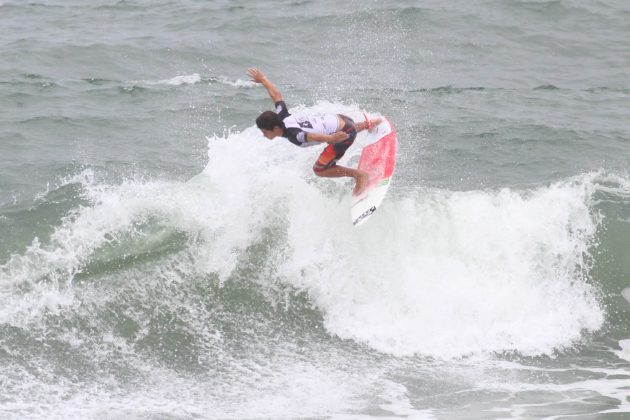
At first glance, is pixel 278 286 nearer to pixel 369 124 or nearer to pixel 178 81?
pixel 369 124

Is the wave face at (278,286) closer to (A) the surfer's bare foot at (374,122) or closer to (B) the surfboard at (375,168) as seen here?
(B) the surfboard at (375,168)

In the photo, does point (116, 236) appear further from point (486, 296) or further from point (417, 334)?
point (486, 296)

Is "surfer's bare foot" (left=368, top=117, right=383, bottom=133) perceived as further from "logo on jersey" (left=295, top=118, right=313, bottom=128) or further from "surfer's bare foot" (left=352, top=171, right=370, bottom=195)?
"logo on jersey" (left=295, top=118, right=313, bottom=128)

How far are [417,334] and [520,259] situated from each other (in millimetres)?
1841

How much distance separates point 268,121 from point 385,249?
2.40 meters

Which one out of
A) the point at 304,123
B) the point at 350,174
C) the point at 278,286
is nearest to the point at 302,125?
the point at 304,123

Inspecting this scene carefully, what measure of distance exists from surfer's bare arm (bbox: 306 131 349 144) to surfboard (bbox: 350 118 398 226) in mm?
909

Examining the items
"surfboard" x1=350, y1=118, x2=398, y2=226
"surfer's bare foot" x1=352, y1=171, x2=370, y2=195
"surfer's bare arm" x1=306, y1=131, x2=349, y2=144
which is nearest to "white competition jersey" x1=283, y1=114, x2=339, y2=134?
"surfer's bare arm" x1=306, y1=131, x2=349, y2=144

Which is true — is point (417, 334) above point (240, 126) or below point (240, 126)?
below

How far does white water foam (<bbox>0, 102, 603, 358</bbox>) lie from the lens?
924cm

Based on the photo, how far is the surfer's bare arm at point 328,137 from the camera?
345 inches

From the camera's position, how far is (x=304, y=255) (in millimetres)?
9852

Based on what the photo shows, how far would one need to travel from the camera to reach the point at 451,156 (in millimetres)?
13227

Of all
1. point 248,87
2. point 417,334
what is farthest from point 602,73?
point 417,334
